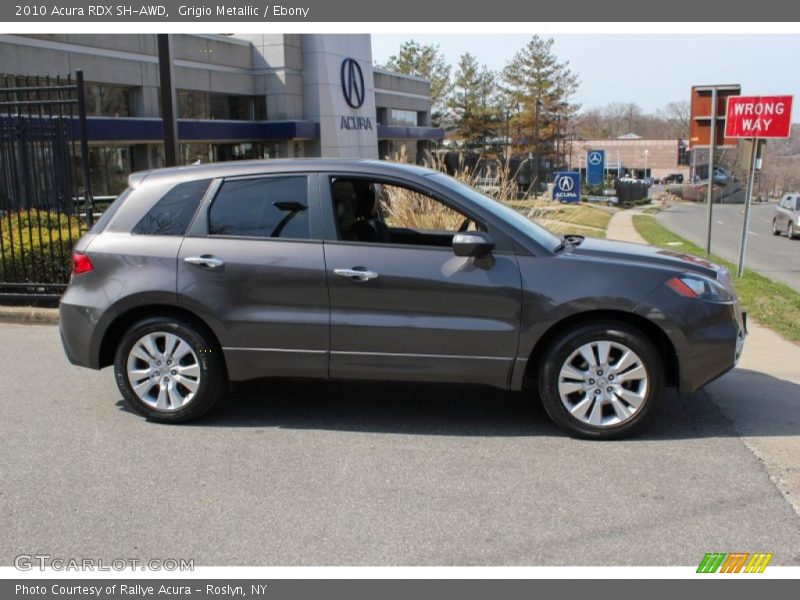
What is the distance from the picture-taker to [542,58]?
234ft

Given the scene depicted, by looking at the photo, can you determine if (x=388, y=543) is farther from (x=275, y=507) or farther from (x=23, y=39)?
(x=23, y=39)

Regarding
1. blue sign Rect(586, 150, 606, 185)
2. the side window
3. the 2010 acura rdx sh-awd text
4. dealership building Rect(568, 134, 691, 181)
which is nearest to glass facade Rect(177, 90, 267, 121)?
blue sign Rect(586, 150, 606, 185)

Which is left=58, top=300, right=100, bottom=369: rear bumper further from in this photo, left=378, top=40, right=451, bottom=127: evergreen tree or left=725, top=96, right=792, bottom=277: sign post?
left=378, top=40, right=451, bottom=127: evergreen tree

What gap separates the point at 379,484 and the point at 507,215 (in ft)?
6.80

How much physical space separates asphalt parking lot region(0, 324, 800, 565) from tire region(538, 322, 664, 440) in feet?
0.51

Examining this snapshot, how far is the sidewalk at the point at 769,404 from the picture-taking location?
459 centimetres

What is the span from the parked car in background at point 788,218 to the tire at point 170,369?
28260mm

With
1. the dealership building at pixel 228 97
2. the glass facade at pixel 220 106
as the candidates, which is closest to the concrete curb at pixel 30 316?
the dealership building at pixel 228 97

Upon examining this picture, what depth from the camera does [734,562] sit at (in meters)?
3.51

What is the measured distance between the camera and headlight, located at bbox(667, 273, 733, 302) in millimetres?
4938

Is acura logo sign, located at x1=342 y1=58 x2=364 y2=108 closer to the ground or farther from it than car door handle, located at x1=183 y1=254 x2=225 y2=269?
farther from it

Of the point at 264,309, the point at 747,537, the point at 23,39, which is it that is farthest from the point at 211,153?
the point at 747,537

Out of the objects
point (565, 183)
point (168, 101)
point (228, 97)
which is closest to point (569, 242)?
point (168, 101)

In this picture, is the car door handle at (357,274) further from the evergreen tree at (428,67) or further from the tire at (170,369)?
the evergreen tree at (428,67)
